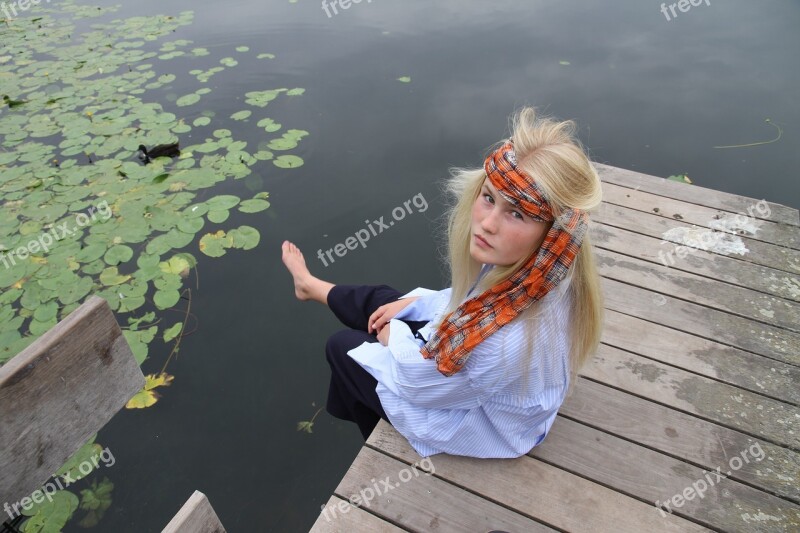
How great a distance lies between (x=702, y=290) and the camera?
1.88 m

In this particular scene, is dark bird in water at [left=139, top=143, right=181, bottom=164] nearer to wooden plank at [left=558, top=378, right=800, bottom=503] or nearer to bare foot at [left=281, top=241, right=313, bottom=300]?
bare foot at [left=281, top=241, right=313, bottom=300]

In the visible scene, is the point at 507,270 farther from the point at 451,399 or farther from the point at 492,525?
the point at 492,525

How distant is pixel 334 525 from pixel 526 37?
4525 millimetres

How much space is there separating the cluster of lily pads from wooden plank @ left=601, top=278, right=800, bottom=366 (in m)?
1.84

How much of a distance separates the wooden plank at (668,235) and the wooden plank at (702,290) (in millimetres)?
112

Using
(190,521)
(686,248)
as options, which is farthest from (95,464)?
(686,248)

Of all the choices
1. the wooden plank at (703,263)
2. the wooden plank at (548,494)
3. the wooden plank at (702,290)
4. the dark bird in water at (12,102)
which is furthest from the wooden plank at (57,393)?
the dark bird in water at (12,102)

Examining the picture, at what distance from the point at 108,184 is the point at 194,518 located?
2.66 metres

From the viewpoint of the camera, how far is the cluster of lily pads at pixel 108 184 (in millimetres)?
2264

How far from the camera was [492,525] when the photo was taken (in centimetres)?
123

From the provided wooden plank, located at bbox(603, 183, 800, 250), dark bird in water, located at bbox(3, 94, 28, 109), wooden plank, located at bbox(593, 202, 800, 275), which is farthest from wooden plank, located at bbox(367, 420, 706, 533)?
dark bird in water, located at bbox(3, 94, 28, 109)

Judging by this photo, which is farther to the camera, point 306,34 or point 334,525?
point 306,34

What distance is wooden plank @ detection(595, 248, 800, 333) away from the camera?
1775mm

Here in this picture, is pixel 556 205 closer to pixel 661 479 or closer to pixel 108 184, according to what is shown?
pixel 661 479
